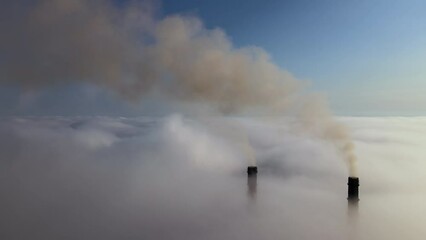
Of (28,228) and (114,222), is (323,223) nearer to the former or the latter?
(114,222)

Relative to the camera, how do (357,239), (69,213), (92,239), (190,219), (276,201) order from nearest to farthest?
(92,239)
(357,239)
(190,219)
(69,213)
(276,201)

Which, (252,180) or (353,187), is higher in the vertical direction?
(252,180)

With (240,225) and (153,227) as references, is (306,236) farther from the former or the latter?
(153,227)

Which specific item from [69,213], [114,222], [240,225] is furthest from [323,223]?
[69,213]

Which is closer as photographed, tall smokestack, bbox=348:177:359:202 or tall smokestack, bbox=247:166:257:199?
tall smokestack, bbox=348:177:359:202

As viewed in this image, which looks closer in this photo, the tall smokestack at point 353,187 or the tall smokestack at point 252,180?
the tall smokestack at point 353,187

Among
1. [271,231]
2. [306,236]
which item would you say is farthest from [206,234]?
[306,236]

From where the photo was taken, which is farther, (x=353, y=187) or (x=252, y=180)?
(x=252, y=180)

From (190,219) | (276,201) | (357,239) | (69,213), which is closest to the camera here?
(357,239)

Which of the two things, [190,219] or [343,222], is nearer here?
[343,222]
